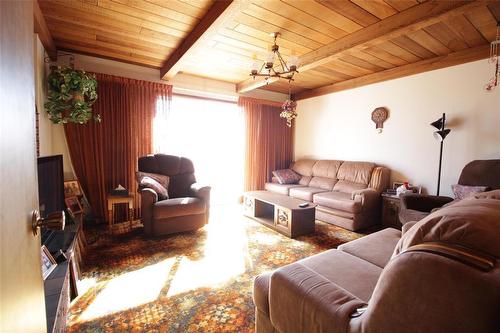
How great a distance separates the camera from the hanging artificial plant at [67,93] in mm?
2508

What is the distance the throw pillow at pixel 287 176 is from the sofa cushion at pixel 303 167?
0.40 feet

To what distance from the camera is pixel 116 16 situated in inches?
87.7

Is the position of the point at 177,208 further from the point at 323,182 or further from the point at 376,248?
the point at 323,182

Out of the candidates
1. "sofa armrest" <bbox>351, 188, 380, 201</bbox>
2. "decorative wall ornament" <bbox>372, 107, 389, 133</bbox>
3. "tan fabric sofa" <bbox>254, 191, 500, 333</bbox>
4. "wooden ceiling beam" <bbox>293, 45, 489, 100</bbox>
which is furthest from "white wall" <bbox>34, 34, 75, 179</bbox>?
"decorative wall ornament" <bbox>372, 107, 389, 133</bbox>

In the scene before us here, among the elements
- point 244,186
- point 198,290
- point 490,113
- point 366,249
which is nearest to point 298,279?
point 366,249

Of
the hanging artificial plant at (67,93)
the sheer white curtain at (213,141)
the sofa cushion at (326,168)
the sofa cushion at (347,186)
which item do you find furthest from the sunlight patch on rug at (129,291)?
the sofa cushion at (326,168)

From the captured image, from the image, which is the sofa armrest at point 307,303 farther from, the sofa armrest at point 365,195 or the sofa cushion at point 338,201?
the sofa armrest at point 365,195

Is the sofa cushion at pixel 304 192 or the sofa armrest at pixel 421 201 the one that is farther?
A: the sofa cushion at pixel 304 192

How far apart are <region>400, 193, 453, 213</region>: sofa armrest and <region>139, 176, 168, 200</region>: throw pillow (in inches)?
119

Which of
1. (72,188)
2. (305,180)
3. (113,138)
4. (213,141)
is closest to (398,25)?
(305,180)

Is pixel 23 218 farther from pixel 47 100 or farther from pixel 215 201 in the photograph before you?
pixel 215 201

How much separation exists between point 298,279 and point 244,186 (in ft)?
12.1

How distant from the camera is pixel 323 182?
421 centimetres

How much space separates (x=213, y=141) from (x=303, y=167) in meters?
1.93
